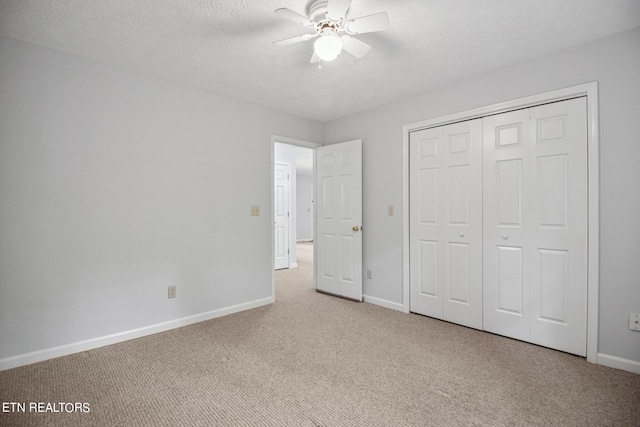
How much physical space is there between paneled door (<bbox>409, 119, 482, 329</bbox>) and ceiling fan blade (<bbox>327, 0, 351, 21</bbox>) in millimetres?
1818

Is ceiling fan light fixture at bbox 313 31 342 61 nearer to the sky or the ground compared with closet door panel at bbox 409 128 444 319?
nearer to the sky

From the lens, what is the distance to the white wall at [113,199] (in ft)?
7.60

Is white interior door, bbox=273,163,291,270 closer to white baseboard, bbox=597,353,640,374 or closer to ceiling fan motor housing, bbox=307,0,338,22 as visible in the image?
ceiling fan motor housing, bbox=307,0,338,22

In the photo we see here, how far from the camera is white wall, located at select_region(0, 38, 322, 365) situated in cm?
232

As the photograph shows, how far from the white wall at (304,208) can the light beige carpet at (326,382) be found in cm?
824

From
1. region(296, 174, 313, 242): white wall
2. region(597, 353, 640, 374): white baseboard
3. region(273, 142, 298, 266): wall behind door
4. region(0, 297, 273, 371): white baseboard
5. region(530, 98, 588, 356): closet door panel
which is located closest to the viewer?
region(597, 353, 640, 374): white baseboard

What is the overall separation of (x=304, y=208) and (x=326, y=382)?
936 centimetres

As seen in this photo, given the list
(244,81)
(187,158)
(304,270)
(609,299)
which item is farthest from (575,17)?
(304,270)

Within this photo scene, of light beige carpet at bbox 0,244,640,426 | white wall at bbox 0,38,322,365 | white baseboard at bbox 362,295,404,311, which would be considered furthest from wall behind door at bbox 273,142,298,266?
light beige carpet at bbox 0,244,640,426

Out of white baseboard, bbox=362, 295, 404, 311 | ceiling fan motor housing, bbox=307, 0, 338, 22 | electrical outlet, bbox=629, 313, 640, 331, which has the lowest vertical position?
white baseboard, bbox=362, 295, 404, 311

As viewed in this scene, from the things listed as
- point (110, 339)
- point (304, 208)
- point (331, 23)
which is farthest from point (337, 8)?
point (304, 208)

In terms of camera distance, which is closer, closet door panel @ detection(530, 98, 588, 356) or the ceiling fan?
the ceiling fan

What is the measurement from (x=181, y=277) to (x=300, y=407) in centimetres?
186

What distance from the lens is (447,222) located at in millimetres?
3236
